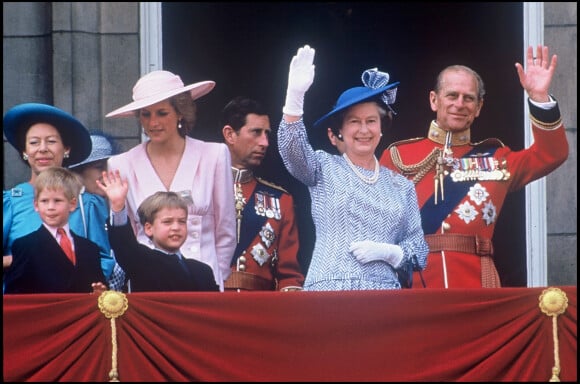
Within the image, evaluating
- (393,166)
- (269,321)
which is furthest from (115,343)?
(393,166)

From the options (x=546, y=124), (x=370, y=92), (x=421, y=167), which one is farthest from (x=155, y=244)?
(x=546, y=124)

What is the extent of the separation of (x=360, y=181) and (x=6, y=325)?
5.68ft

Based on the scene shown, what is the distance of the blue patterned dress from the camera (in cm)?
803

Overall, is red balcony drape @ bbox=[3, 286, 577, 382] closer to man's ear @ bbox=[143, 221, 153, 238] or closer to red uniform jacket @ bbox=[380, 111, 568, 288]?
man's ear @ bbox=[143, 221, 153, 238]

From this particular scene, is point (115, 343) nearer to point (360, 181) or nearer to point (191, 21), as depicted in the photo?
point (360, 181)

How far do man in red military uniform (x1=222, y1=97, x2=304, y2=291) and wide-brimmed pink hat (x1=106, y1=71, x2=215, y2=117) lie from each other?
45 centimetres

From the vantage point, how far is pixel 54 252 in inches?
312

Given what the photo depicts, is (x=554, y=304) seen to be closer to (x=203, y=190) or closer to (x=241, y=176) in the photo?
(x=203, y=190)

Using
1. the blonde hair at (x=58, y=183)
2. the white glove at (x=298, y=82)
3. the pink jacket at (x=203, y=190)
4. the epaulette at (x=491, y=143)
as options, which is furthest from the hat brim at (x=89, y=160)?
the epaulette at (x=491, y=143)

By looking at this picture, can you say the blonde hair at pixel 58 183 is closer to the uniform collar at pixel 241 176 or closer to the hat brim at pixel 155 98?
the hat brim at pixel 155 98

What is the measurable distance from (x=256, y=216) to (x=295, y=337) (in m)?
1.22

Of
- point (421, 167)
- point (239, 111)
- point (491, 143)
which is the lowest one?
point (421, 167)

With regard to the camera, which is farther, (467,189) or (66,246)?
(467,189)

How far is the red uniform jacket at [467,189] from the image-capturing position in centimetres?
855
